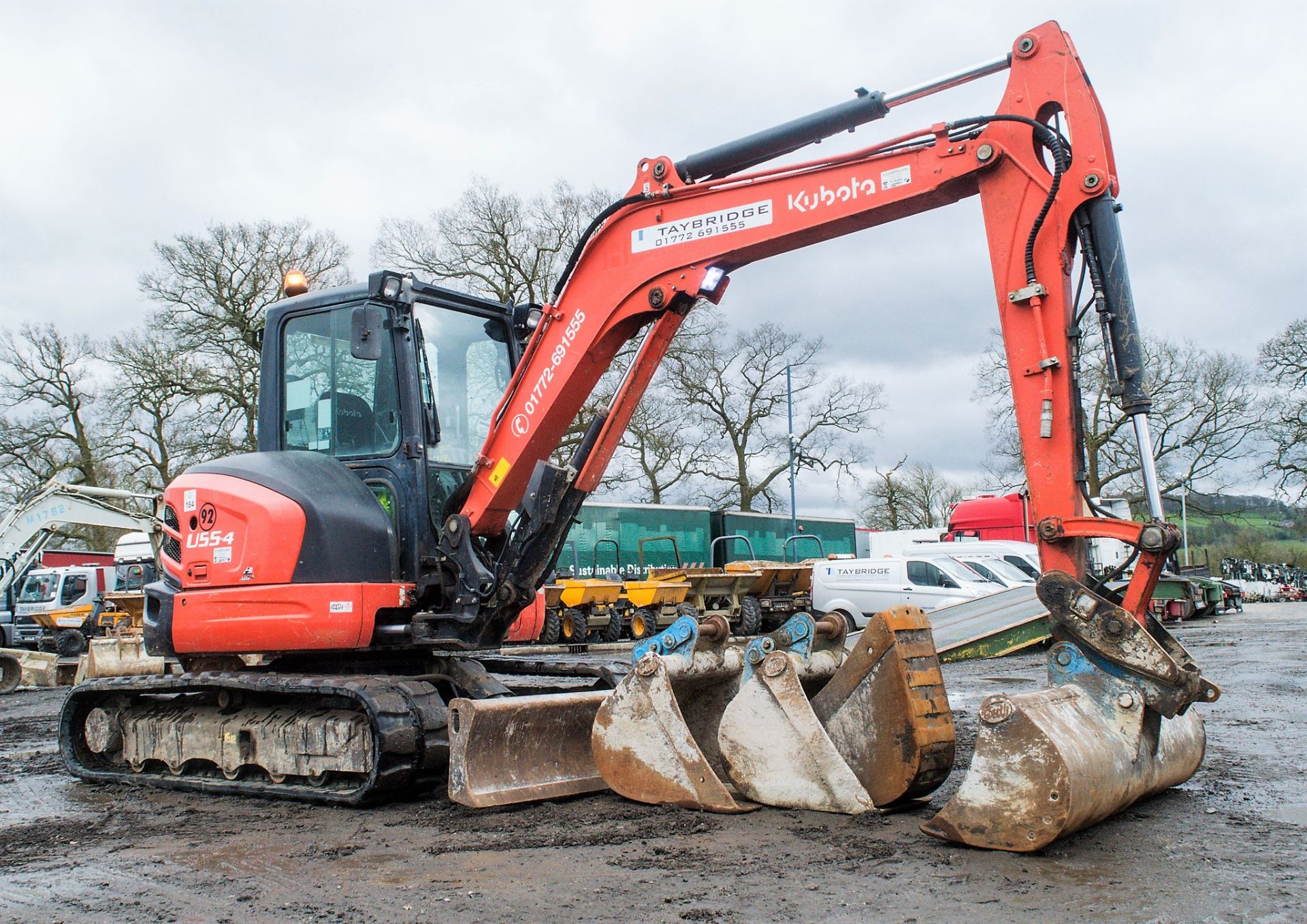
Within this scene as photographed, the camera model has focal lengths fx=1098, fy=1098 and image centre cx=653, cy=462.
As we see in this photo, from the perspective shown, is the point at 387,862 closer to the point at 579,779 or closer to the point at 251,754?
the point at 579,779

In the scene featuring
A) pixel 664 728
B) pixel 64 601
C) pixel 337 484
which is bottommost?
pixel 664 728

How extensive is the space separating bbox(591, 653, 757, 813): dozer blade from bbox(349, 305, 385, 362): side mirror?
7.56 feet

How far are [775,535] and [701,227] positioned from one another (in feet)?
94.4

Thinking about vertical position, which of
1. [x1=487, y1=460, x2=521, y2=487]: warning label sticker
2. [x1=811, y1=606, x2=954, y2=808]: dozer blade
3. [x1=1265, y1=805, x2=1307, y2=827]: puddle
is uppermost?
[x1=487, y1=460, x2=521, y2=487]: warning label sticker

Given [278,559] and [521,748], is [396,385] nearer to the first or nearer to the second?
[278,559]

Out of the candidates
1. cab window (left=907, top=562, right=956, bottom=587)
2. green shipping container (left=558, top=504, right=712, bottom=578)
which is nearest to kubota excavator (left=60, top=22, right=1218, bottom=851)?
cab window (left=907, top=562, right=956, bottom=587)

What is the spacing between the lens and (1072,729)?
14.1 ft

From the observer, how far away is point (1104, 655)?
4.40 meters

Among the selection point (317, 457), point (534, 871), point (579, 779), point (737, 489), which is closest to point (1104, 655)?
point (534, 871)

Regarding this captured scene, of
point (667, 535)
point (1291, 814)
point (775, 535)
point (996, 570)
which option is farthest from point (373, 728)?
point (775, 535)

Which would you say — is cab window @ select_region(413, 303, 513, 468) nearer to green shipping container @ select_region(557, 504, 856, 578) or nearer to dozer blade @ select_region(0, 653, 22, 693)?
dozer blade @ select_region(0, 653, 22, 693)

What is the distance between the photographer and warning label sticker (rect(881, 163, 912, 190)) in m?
5.34

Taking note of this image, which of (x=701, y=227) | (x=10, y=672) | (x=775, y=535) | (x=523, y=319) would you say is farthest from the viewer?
(x=775, y=535)

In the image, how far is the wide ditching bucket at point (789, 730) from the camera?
4.93 m
